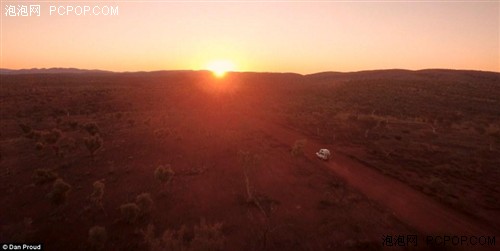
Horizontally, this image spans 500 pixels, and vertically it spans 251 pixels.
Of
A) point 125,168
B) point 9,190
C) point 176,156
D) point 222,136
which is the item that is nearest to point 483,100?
point 222,136

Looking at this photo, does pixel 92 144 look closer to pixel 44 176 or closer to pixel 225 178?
pixel 44 176

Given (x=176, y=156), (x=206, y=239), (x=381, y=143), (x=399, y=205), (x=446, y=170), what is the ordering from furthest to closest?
(x=381, y=143) < (x=176, y=156) < (x=446, y=170) < (x=399, y=205) < (x=206, y=239)

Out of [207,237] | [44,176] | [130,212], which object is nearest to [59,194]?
[44,176]

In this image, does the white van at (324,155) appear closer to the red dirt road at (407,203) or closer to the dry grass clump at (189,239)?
the red dirt road at (407,203)

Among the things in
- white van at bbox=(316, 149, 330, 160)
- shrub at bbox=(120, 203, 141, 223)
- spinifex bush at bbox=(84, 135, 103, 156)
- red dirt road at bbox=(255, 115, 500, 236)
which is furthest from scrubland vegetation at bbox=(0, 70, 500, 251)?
white van at bbox=(316, 149, 330, 160)

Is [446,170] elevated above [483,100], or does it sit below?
below

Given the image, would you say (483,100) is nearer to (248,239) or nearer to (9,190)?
(248,239)

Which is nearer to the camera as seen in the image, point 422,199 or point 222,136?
point 422,199

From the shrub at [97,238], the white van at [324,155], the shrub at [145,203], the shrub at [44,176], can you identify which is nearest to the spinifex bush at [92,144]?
the shrub at [44,176]

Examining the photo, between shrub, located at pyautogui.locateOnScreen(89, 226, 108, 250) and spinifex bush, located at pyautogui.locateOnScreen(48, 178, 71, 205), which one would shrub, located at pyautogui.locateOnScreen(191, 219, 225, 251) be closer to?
shrub, located at pyautogui.locateOnScreen(89, 226, 108, 250)
